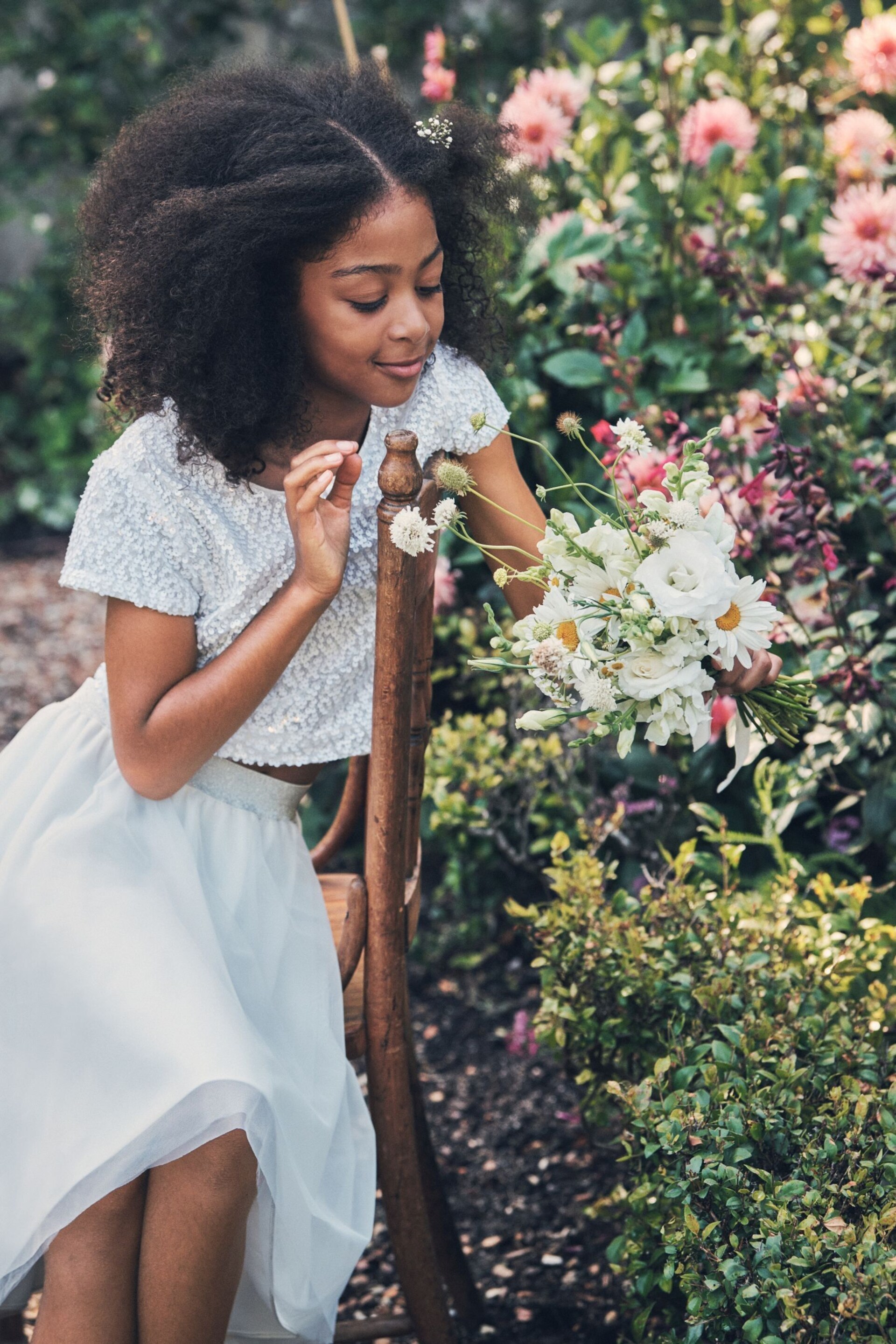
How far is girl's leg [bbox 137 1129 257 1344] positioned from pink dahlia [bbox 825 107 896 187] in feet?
6.42

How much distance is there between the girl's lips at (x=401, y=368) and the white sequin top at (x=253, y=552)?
0.11 meters

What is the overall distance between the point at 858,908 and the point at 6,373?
4.24 meters

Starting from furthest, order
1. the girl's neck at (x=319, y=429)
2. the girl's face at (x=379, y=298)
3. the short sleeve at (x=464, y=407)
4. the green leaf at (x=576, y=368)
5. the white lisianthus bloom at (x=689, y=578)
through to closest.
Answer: the green leaf at (x=576, y=368)
the short sleeve at (x=464, y=407)
the girl's neck at (x=319, y=429)
the girl's face at (x=379, y=298)
the white lisianthus bloom at (x=689, y=578)

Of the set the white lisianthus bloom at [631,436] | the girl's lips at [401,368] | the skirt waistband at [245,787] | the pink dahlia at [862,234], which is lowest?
the skirt waistband at [245,787]

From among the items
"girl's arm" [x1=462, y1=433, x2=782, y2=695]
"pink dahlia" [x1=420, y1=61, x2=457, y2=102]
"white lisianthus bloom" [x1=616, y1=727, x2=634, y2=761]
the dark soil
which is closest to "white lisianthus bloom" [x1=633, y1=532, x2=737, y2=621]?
"white lisianthus bloom" [x1=616, y1=727, x2=634, y2=761]

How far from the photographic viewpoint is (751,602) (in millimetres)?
1133

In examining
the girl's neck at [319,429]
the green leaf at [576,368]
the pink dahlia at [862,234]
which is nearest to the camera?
the girl's neck at [319,429]

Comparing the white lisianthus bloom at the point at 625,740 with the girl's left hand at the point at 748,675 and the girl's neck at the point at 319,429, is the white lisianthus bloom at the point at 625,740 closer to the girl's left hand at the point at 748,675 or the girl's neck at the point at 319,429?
the girl's left hand at the point at 748,675

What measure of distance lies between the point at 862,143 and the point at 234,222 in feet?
5.02

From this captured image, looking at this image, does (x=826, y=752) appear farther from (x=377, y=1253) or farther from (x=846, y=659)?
(x=377, y=1253)

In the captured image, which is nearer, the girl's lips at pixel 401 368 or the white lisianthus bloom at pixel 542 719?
the white lisianthus bloom at pixel 542 719

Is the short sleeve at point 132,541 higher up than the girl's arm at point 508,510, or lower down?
lower down

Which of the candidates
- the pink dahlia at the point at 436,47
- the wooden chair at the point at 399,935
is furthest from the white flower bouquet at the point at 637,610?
the pink dahlia at the point at 436,47

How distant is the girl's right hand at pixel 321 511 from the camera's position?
1240 mm
